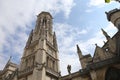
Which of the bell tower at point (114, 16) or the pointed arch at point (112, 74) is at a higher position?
the bell tower at point (114, 16)

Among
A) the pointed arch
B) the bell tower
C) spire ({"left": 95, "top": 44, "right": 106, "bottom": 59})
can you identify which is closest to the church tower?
spire ({"left": 95, "top": 44, "right": 106, "bottom": 59})

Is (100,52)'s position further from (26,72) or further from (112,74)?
(26,72)

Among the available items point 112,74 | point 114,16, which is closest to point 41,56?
point 112,74

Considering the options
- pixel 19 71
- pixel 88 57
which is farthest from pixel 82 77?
pixel 19 71

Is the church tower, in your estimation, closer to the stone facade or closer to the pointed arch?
the stone facade

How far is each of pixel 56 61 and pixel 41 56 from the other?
15.3 feet

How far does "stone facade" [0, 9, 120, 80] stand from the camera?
17750 mm

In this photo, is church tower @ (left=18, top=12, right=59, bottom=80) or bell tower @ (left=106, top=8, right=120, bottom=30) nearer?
church tower @ (left=18, top=12, right=59, bottom=80)

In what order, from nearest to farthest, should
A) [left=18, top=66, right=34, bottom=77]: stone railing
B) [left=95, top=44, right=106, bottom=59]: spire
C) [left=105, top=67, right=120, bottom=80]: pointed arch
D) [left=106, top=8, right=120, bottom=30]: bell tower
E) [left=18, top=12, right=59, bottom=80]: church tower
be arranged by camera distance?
[left=105, top=67, right=120, bottom=80]: pointed arch < [left=95, top=44, right=106, bottom=59]: spire < [left=18, top=12, right=59, bottom=80]: church tower < [left=18, top=66, right=34, bottom=77]: stone railing < [left=106, top=8, right=120, bottom=30]: bell tower

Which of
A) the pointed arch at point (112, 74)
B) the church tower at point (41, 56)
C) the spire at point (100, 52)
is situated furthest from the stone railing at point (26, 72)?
the pointed arch at point (112, 74)

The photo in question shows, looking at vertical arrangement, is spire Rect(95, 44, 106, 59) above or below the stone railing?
above

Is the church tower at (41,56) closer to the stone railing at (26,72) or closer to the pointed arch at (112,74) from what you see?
the stone railing at (26,72)

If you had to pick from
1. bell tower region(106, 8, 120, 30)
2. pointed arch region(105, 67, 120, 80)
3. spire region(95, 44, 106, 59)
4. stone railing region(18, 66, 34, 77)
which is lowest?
pointed arch region(105, 67, 120, 80)

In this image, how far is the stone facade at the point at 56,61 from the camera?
17750 millimetres
